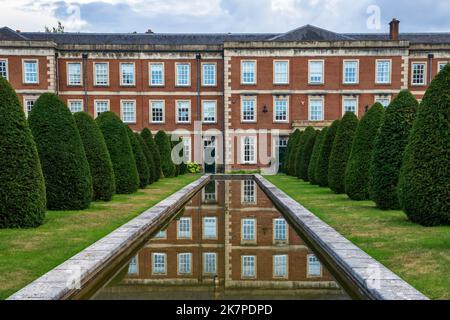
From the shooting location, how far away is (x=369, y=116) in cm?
1429

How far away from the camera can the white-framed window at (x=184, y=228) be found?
938cm

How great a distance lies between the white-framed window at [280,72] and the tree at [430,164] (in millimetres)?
25755

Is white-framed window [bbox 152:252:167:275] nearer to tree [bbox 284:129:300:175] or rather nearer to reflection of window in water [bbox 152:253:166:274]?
reflection of window in water [bbox 152:253:166:274]

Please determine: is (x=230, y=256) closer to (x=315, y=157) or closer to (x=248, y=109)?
(x=315, y=157)

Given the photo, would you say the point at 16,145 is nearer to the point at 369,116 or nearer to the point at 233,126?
the point at 369,116

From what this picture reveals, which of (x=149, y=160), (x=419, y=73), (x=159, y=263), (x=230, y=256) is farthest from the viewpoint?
(x=419, y=73)

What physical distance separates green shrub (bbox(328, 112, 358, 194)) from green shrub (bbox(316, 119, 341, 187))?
3.25 ft

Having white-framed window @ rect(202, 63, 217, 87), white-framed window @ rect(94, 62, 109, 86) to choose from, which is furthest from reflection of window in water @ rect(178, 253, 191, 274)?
white-framed window @ rect(94, 62, 109, 86)

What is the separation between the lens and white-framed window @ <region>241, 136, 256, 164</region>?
117 feet

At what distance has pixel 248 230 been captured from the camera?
10.0m

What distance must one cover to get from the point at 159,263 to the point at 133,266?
405 millimetres

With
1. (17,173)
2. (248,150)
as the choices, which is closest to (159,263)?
(17,173)
